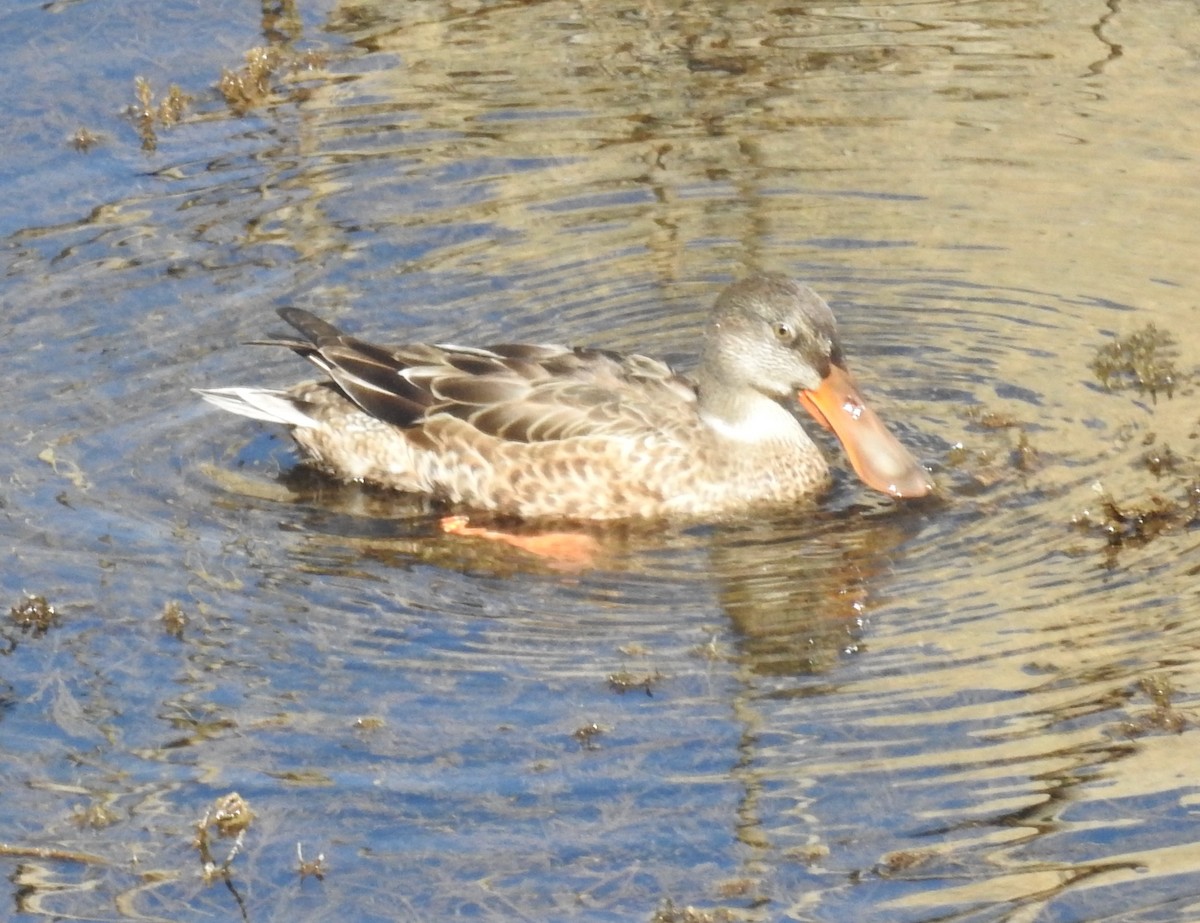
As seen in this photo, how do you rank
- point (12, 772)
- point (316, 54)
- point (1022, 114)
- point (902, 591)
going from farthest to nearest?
point (316, 54)
point (1022, 114)
point (902, 591)
point (12, 772)

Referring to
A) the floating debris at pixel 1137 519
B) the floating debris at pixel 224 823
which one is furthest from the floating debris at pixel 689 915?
the floating debris at pixel 1137 519

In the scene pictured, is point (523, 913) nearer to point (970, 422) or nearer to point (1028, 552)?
point (1028, 552)

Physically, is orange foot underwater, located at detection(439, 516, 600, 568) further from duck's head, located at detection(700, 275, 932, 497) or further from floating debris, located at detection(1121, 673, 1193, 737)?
floating debris, located at detection(1121, 673, 1193, 737)

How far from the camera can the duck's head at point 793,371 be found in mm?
8672

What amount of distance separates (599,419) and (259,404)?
1.56 meters

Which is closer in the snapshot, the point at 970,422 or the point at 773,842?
the point at 773,842

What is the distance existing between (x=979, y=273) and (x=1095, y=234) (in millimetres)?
757

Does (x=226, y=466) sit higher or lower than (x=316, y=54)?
lower

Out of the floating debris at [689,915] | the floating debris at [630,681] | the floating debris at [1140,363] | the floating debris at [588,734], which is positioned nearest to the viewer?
A: the floating debris at [689,915]

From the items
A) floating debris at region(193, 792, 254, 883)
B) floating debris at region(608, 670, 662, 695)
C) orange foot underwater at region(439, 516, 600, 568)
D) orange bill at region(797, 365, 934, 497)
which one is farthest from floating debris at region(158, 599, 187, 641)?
orange bill at region(797, 365, 934, 497)

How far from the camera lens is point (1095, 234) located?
1084 cm

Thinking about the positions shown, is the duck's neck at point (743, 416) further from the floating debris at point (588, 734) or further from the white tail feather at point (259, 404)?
the floating debris at point (588, 734)

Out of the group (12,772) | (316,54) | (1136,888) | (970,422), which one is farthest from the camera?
(316,54)

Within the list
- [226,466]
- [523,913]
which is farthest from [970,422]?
[523,913]
